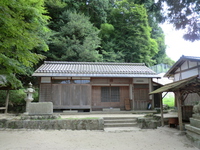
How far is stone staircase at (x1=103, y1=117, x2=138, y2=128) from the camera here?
8.84 metres

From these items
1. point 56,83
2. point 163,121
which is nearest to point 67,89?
point 56,83

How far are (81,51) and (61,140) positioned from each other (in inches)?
507

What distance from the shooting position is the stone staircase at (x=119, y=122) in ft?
29.0

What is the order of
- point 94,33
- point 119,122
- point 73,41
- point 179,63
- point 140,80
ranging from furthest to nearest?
point 94,33
point 73,41
point 140,80
point 179,63
point 119,122

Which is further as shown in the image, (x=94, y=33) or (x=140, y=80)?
(x=94, y=33)

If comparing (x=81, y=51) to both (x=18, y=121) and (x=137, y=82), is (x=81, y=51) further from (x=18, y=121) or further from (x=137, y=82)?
(x=18, y=121)

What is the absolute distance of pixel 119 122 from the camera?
9195 millimetres

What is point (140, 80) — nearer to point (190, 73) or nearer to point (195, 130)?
point (190, 73)

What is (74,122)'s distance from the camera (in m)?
8.27

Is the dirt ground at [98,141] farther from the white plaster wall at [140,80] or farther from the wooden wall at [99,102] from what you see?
the white plaster wall at [140,80]

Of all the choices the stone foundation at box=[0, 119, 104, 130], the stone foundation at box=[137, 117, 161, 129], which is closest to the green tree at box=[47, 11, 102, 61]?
the stone foundation at box=[0, 119, 104, 130]

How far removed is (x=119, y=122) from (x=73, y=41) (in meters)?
11.9

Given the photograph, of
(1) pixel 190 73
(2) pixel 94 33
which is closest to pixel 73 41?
(2) pixel 94 33

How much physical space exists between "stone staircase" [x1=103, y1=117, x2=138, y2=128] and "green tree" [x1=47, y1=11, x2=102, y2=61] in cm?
981
